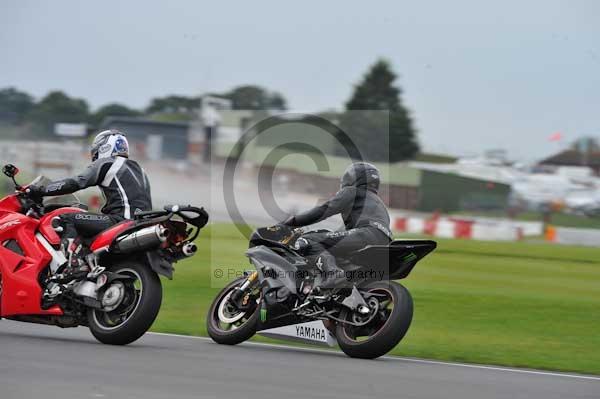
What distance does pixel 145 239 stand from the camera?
841cm

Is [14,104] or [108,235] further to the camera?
[14,104]

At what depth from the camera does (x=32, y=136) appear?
37812mm

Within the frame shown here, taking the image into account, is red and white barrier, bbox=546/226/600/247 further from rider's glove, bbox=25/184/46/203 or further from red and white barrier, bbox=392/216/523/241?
rider's glove, bbox=25/184/46/203

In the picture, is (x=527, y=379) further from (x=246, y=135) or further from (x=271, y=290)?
(x=246, y=135)

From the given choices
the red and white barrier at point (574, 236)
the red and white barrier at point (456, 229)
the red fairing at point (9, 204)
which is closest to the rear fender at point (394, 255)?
the red fairing at point (9, 204)

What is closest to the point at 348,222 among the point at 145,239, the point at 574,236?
the point at 145,239

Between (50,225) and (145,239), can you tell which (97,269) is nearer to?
(145,239)

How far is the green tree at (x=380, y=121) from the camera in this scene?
3462 cm

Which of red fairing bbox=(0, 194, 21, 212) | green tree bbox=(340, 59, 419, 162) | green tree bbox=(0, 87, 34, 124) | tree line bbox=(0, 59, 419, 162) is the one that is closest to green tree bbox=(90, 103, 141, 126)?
tree line bbox=(0, 59, 419, 162)

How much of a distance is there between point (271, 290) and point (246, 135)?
82.9ft

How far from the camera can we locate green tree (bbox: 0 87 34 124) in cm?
4016

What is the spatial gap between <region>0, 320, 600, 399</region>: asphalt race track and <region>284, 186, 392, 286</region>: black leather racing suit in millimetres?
975

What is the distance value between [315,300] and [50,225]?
258 cm

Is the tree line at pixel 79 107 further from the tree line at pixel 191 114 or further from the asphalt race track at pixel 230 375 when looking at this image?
the asphalt race track at pixel 230 375
